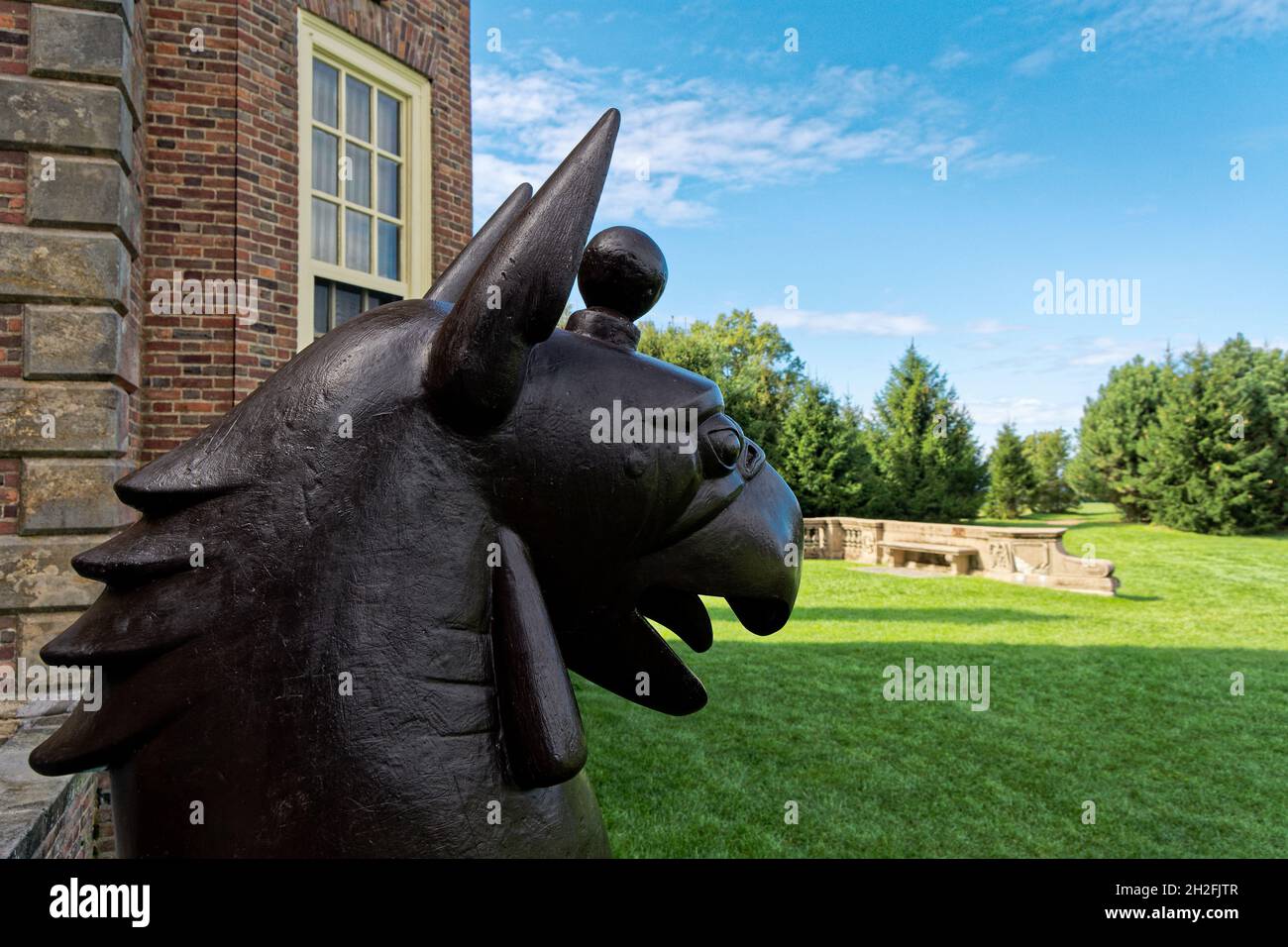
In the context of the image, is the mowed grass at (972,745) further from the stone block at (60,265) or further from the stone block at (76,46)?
the stone block at (76,46)

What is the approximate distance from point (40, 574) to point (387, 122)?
5747mm

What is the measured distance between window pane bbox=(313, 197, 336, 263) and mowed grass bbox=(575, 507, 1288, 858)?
→ 17.9 feet

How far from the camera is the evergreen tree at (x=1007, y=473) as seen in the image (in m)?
34.6

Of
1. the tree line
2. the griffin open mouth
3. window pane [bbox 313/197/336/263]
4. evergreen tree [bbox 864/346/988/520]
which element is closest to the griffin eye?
the griffin open mouth

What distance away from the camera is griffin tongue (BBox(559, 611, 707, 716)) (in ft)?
3.94

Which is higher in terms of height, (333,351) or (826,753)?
(333,351)

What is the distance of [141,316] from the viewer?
21.0ft

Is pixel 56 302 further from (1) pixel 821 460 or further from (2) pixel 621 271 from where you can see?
(1) pixel 821 460

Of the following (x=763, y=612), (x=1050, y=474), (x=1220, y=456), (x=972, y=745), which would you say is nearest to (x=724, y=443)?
(x=763, y=612)

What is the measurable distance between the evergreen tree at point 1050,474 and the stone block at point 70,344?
124 ft
